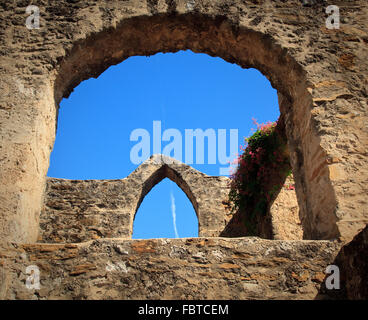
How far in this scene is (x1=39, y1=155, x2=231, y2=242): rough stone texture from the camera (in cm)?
809

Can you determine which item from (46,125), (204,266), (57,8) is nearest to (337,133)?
(204,266)

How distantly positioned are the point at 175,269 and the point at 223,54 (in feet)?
7.76

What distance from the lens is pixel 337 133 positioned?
109 inches

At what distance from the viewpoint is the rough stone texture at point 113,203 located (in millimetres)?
8086

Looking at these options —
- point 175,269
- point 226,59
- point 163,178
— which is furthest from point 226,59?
point 163,178

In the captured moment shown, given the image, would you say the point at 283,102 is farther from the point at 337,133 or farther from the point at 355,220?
the point at 355,220

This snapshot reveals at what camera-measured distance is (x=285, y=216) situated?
627 cm

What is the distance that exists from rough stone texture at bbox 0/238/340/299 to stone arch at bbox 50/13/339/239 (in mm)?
607
